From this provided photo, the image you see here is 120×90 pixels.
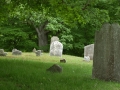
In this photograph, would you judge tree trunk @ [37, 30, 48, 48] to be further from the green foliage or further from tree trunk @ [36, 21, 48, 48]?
the green foliage

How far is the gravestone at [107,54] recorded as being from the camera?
10.3 metres

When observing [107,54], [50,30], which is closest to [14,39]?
[50,30]

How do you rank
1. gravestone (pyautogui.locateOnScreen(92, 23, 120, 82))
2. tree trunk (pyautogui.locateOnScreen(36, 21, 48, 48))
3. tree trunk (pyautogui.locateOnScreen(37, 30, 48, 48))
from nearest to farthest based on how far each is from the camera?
1. gravestone (pyautogui.locateOnScreen(92, 23, 120, 82))
2. tree trunk (pyautogui.locateOnScreen(36, 21, 48, 48))
3. tree trunk (pyautogui.locateOnScreen(37, 30, 48, 48))

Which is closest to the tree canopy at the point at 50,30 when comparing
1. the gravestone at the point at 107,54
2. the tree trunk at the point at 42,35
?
the tree trunk at the point at 42,35

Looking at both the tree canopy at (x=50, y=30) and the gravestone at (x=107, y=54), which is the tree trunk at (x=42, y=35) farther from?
the gravestone at (x=107, y=54)

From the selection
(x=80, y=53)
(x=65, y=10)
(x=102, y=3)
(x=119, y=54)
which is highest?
(x=102, y=3)

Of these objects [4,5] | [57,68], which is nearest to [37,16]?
[4,5]

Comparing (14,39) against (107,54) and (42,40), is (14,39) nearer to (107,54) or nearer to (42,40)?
(42,40)

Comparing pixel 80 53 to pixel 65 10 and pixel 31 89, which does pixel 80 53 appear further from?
pixel 31 89

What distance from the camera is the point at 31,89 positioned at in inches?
303

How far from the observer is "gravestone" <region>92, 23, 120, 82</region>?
10336 mm

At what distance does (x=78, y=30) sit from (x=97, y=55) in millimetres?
28569

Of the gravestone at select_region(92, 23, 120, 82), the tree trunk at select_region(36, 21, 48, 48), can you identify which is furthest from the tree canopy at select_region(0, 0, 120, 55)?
the gravestone at select_region(92, 23, 120, 82)

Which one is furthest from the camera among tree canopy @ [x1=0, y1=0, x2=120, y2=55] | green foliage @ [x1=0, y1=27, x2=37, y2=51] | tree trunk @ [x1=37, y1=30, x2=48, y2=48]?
tree trunk @ [x1=37, y1=30, x2=48, y2=48]
